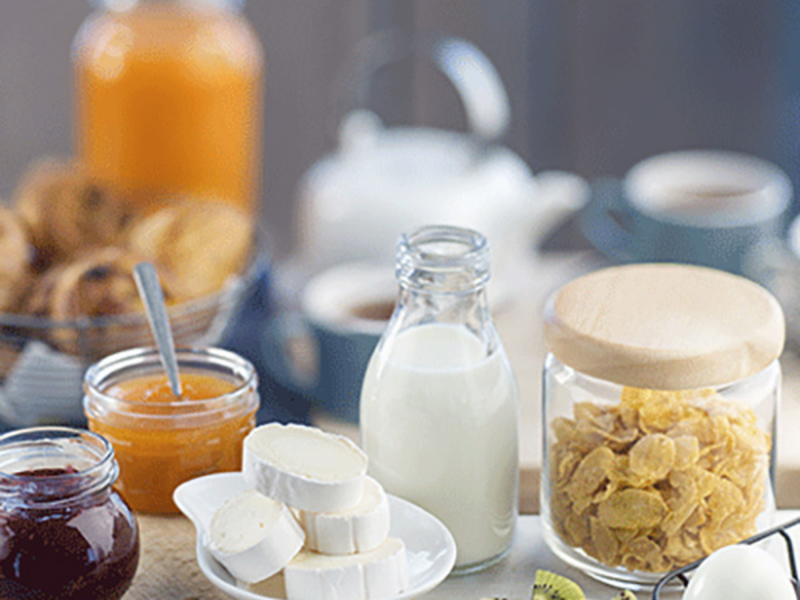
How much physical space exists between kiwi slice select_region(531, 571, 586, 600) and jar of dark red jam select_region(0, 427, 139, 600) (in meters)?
0.25

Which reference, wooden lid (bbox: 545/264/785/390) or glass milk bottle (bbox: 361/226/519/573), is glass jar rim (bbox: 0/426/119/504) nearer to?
glass milk bottle (bbox: 361/226/519/573)

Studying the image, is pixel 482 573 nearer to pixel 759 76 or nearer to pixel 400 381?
pixel 400 381

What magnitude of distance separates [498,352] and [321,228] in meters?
0.59

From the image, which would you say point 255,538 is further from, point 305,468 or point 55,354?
point 55,354

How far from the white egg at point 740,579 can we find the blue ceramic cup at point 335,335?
451 millimetres

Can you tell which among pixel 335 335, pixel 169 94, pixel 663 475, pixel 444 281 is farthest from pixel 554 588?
pixel 169 94

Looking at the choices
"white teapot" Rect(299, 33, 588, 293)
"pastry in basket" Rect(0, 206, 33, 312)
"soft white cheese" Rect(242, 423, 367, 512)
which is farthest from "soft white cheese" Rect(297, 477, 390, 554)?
"white teapot" Rect(299, 33, 588, 293)

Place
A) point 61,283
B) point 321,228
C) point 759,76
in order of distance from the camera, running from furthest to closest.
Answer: point 759,76 < point 321,228 < point 61,283

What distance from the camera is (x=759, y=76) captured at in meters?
2.19

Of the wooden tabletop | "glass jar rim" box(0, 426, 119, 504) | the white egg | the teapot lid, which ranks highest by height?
"glass jar rim" box(0, 426, 119, 504)

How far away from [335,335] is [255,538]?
0.41 m

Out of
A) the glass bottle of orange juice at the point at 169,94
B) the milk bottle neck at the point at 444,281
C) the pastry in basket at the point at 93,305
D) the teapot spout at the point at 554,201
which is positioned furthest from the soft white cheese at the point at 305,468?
the glass bottle of orange juice at the point at 169,94

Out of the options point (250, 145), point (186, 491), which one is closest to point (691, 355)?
point (186, 491)

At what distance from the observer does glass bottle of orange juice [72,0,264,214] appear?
4.73ft
